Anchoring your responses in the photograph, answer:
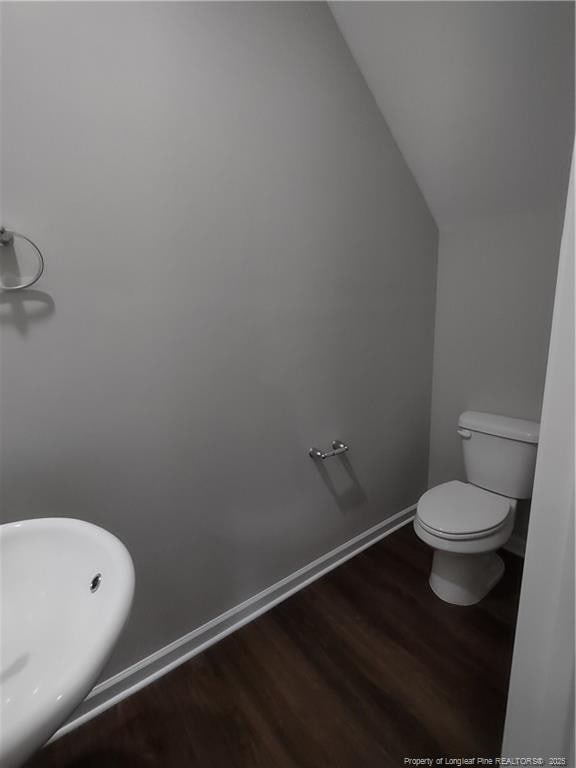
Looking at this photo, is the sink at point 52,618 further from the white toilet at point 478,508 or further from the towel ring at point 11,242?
the white toilet at point 478,508

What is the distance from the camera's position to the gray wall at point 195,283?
0.97 meters

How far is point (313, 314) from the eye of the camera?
60.8 inches

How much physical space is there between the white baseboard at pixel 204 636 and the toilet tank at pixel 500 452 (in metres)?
0.65

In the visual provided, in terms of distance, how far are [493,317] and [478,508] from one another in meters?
0.93

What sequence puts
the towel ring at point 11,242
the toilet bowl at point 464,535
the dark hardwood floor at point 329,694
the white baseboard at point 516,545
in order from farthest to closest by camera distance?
the white baseboard at point 516,545 < the toilet bowl at point 464,535 < the dark hardwood floor at point 329,694 < the towel ring at point 11,242

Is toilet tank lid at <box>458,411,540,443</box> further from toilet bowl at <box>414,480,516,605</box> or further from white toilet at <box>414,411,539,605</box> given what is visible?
toilet bowl at <box>414,480,516,605</box>

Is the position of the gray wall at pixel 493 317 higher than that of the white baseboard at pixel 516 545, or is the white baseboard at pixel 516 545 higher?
the gray wall at pixel 493 317

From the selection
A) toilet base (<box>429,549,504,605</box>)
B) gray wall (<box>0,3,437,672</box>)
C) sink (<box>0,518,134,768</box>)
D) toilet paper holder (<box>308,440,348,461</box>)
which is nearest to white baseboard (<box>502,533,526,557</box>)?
toilet base (<box>429,549,504,605</box>)

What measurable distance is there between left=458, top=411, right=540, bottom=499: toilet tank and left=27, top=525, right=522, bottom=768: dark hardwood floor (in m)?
0.48

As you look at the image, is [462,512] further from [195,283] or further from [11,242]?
[11,242]

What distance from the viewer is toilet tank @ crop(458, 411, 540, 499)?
1636 mm

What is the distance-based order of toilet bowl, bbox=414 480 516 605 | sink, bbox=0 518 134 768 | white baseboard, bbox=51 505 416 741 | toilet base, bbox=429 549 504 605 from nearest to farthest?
sink, bbox=0 518 134 768, white baseboard, bbox=51 505 416 741, toilet bowl, bbox=414 480 516 605, toilet base, bbox=429 549 504 605

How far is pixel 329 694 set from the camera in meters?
1.27

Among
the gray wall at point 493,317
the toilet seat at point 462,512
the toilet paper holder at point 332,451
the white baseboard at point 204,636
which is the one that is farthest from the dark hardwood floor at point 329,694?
the gray wall at point 493,317
